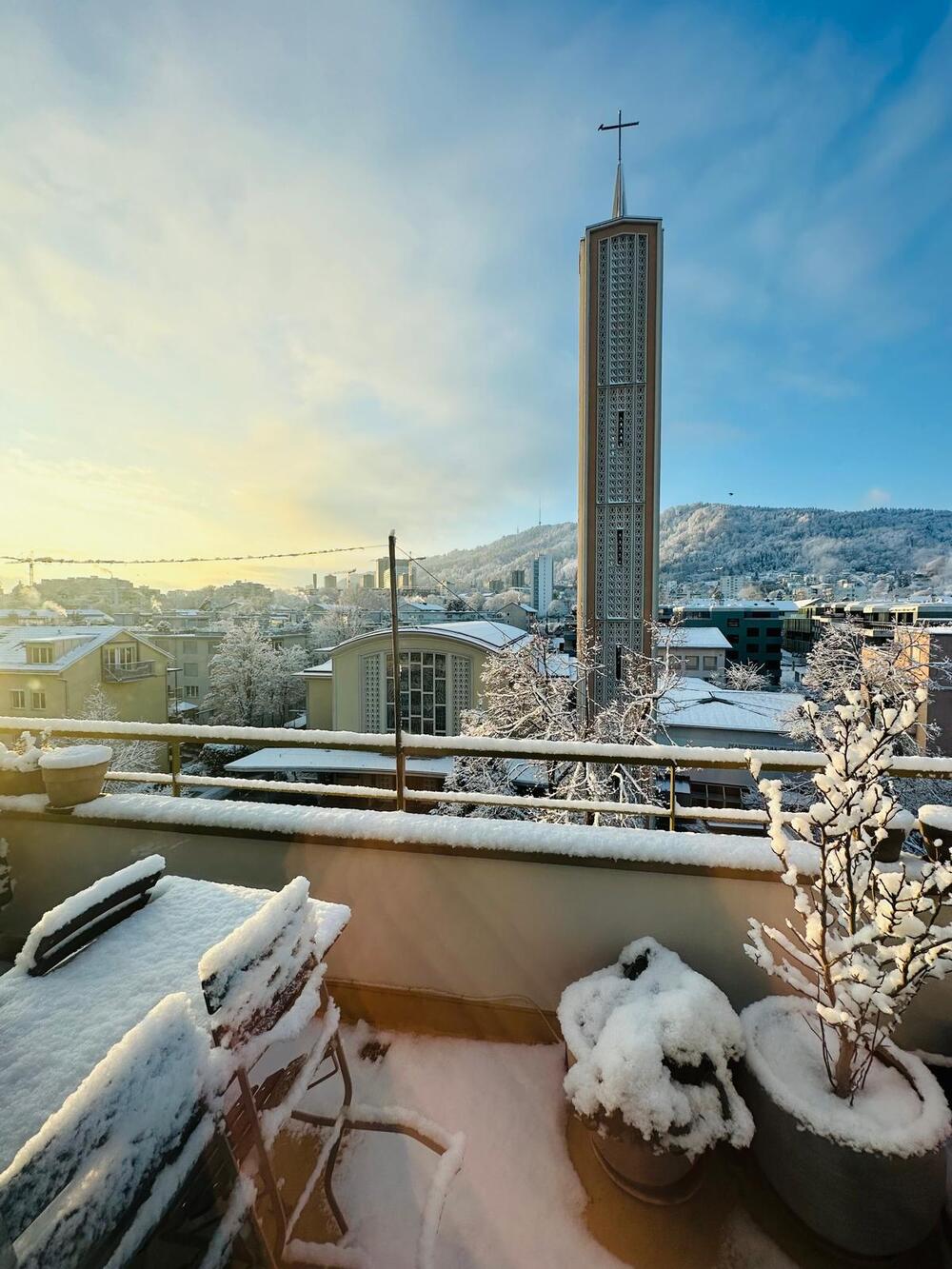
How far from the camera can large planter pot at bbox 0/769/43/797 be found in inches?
106

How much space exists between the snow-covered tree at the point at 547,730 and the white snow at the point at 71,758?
7.22 m

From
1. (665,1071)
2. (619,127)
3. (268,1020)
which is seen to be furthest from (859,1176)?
(619,127)

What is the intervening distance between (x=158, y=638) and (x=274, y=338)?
28.7 metres

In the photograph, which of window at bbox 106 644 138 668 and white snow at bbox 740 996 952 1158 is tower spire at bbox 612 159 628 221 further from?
white snow at bbox 740 996 952 1158

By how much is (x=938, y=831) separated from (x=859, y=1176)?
3.41 feet

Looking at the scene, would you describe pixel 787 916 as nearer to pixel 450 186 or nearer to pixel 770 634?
pixel 450 186

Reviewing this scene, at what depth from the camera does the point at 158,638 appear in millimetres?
29938

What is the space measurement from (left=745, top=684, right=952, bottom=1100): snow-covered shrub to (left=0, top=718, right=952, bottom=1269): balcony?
1.56 ft

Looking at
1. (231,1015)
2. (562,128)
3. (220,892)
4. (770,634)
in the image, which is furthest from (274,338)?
(770,634)

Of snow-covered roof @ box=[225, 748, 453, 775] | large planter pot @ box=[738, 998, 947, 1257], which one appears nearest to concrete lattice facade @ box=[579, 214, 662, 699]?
snow-covered roof @ box=[225, 748, 453, 775]

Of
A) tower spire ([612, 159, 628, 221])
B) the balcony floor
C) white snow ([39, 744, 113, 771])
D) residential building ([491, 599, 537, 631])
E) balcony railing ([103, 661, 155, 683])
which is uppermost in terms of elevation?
tower spire ([612, 159, 628, 221])

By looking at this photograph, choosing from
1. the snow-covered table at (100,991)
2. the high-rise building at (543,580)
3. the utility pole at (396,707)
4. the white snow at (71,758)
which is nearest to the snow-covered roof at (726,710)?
the utility pole at (396,707)

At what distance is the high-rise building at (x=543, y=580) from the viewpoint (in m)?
40.6

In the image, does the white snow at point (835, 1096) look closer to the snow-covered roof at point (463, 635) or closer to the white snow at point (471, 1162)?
the white snow at point (471, 1162)
